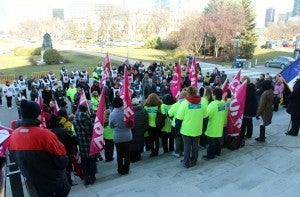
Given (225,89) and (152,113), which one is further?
(225,89)

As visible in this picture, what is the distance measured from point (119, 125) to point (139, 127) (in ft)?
3.53

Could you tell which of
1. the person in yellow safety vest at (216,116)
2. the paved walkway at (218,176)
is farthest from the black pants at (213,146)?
the paved walkway at (218,176)

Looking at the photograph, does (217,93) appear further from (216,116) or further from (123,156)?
(123,156)

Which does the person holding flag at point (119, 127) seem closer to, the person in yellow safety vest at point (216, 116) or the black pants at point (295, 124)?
the person in yellow safety vest at point (216, 116)

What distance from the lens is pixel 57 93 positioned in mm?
13547

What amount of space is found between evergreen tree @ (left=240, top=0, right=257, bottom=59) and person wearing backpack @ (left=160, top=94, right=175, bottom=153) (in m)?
39.3

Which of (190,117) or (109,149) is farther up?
(190,117)

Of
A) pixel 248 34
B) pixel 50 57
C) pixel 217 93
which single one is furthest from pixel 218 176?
pixel 248 34

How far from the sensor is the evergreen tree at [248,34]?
44219mm

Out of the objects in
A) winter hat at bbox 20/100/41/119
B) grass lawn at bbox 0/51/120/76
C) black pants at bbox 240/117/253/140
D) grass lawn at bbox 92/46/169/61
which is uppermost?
winter hat at bbox 20/100/41/119

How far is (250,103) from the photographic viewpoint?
7.40m

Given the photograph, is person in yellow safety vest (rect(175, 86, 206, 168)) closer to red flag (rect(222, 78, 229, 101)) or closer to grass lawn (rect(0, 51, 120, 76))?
red flag (rect(222, 78, 229, 101))

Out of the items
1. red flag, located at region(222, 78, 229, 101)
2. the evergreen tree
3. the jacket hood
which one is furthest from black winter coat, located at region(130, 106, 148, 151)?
the evergreen tree

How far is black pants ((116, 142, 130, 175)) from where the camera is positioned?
19.8ft
